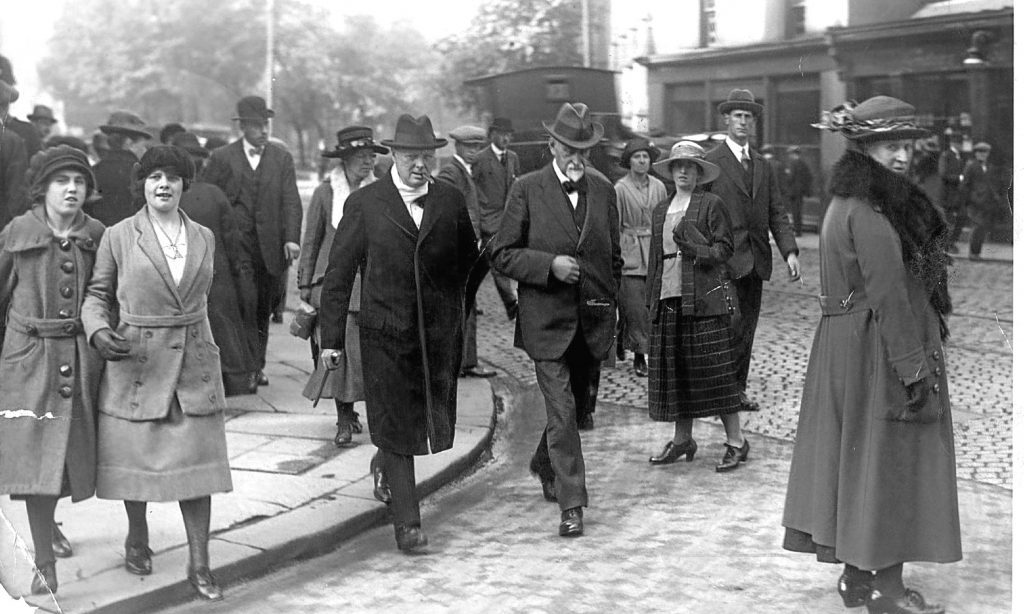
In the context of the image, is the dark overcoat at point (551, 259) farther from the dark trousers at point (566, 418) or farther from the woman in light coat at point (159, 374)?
the woman in light coat at point (159, 374)

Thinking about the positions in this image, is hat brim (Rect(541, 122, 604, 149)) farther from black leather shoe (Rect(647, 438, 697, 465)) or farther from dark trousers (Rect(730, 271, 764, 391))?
black leather shoe (Rect(647, 438, 697, 465))

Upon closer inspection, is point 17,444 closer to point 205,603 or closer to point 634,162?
point 205,603

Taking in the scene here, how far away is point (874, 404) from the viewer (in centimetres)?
433

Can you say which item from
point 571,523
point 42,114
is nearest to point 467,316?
point 571,523

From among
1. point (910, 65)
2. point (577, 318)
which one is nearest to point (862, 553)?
point (577, 318)

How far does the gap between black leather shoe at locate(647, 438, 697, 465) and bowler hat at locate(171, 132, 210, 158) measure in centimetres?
451

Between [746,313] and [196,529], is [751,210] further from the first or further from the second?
[196,529]

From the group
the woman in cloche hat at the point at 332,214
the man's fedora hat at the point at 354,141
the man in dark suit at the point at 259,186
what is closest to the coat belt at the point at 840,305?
the woman in cloche hat at the point at 332,214

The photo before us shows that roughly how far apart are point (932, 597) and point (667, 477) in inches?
87.4

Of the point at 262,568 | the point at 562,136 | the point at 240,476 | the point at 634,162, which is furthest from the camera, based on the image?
the point at 634,162

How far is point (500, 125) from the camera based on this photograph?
1036cm

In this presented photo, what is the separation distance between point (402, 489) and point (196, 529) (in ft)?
3.38

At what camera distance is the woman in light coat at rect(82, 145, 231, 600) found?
4691 millimetres

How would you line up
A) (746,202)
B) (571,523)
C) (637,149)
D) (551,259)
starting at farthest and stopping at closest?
(637,149), (746,202), (551,259), (571,523)
